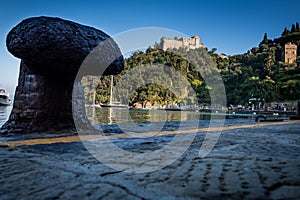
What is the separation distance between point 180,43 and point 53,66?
6267 centimetres

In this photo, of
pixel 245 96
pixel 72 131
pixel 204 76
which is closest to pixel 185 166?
pixel 72 131

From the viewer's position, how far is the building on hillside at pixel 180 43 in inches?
2272

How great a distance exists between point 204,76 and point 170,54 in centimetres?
882

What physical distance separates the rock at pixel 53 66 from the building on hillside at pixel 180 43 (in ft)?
177

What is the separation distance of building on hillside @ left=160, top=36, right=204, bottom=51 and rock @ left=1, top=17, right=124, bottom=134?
54.0 metres

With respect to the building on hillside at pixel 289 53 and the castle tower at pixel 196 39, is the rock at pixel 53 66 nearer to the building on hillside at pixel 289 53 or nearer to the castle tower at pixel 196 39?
the building on hillside at pixel 289 53

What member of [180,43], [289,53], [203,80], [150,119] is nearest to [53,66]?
[150,119]

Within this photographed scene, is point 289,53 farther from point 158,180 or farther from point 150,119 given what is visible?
point 158,180

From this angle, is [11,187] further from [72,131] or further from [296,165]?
[72,131]

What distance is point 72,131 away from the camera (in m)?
3.15

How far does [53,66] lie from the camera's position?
108 inches

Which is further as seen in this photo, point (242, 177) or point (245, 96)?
point (245, 96)

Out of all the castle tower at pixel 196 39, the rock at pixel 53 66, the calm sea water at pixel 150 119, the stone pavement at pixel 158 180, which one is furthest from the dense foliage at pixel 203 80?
the stone pavement at pixel 158 180

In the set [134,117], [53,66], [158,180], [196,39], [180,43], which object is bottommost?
[134,117]
